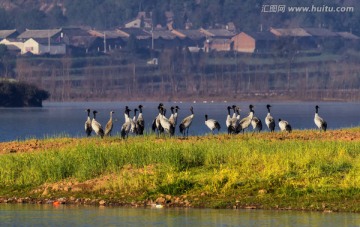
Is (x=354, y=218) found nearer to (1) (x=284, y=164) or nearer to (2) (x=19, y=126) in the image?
(1) (x=284, y=164)

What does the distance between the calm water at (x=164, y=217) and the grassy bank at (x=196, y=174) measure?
28.7 inches

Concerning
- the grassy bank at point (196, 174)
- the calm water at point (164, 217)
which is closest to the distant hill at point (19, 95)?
the grassy bank at point (196, 174)

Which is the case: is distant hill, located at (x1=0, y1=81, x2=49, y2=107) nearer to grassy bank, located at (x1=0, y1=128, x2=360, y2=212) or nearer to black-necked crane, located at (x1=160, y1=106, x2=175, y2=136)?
black-necked crane, located at (x1=160, y1=106, x2=175, y2=136)

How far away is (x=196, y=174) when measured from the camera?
36.2m

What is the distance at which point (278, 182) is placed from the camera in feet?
115

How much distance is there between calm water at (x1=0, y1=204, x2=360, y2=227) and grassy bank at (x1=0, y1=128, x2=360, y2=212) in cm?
73

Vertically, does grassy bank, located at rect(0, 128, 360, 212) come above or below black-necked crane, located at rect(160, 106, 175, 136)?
below

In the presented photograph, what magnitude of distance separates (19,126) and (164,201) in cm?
5555

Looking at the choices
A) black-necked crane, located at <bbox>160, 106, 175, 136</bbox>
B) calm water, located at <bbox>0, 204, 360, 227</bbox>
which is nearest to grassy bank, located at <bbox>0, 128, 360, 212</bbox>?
calm water, located at <bbox>0, 204, 360, 227</bbox>

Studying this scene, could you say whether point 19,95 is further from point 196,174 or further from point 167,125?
point 196,174

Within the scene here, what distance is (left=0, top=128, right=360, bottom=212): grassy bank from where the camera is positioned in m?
34.4

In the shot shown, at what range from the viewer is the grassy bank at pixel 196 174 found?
34378 mm

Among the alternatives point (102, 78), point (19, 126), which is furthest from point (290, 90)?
point (19, 126)

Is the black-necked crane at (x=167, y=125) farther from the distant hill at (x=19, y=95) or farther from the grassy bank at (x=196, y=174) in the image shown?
the distant hill at (x=19, y=95)
